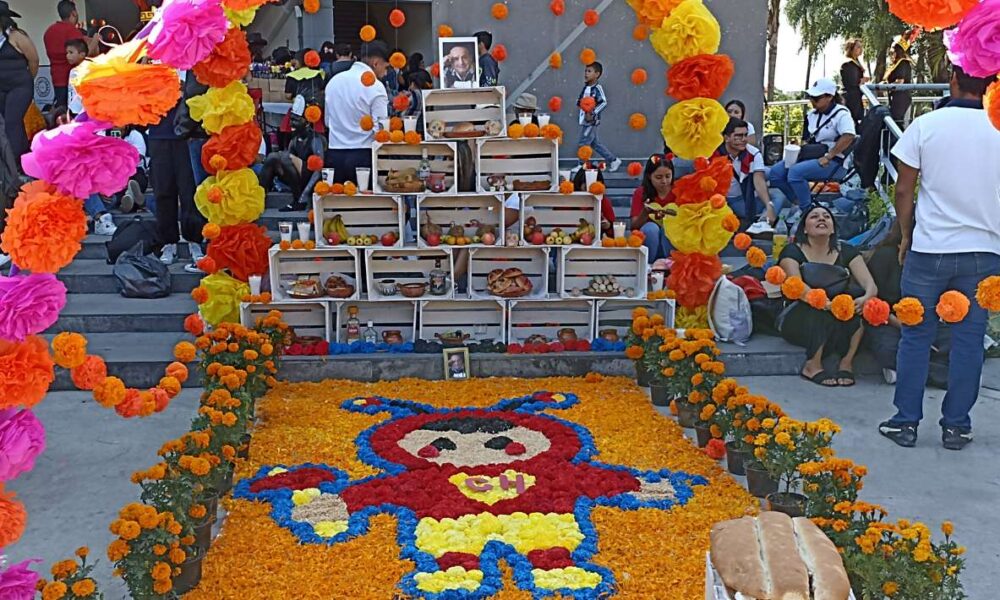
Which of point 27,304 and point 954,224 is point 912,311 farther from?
point 27,304

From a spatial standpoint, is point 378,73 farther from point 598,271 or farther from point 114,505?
point 114,505

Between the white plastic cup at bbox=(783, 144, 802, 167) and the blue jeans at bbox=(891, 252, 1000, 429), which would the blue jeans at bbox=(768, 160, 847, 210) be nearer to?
the white plastic cup at bbox=(783, 144, 802, 167)

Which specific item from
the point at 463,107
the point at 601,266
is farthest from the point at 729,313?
the point at 463,107

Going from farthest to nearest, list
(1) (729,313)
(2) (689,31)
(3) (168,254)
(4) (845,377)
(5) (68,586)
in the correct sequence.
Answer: (3) (168,254) → (1) (729,313) → (4) (845,377) → (2) (689,31) → (5) (68,586)

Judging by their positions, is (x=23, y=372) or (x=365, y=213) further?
(x=365, y=213)

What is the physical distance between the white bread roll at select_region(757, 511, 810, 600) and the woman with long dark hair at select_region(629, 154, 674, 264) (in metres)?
5.20

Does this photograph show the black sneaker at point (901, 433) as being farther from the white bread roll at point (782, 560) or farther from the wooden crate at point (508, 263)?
the white bread roll at point (782, 560)

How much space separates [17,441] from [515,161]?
4.77 metres

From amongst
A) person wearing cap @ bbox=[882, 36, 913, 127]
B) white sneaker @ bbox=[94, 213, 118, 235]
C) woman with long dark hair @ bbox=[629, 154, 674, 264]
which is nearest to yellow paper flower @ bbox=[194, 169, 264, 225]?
white sneaker @ bbox=[94, 213, 118, 235]

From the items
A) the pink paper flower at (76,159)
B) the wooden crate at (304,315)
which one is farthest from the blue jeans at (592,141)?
the pink paper flower at (76,159)

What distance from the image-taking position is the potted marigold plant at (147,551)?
130 inches

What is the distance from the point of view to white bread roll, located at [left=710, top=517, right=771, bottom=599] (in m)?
2.36

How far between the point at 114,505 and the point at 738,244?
3.31 m

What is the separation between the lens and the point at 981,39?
8.45 feet
